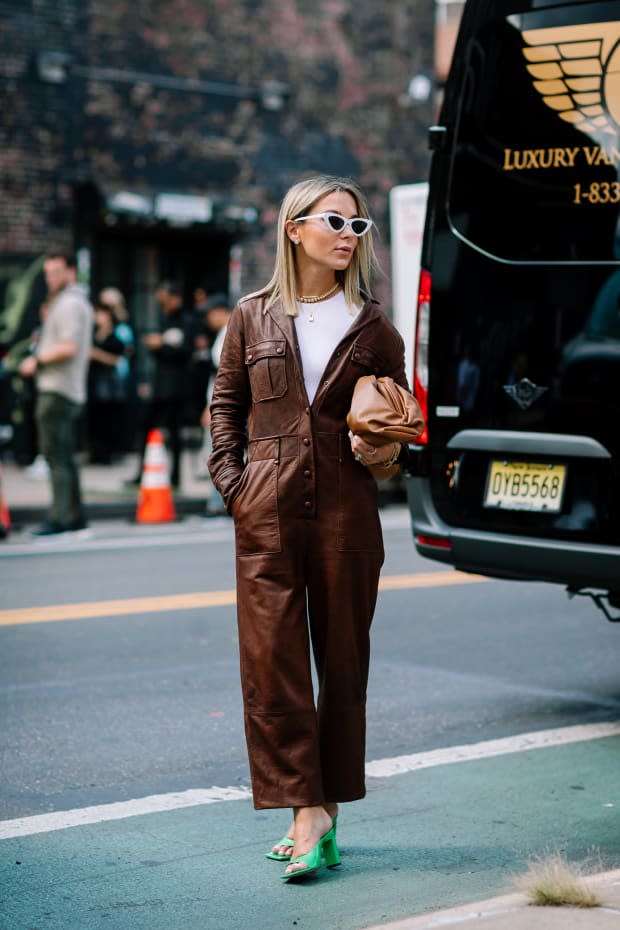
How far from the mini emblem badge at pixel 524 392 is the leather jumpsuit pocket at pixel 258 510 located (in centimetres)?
196

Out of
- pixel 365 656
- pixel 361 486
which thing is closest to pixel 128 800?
pixel 365 656

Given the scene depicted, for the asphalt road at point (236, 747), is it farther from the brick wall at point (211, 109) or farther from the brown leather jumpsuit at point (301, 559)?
the brick wall at point (211, 109)

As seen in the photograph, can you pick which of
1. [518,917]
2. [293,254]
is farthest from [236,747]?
[518,917]

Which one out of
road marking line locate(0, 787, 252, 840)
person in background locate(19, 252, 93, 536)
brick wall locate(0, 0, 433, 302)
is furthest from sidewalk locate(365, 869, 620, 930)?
brick wall locate(0, 0, 433, 302)

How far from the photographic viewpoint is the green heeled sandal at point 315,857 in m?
4.36

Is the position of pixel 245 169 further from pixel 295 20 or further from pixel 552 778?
pixel 552 778

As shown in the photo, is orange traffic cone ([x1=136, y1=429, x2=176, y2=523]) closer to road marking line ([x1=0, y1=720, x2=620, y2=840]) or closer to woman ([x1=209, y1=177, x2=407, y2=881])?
road marking line ([x1=0, y1=720, x2=620, y2=840])

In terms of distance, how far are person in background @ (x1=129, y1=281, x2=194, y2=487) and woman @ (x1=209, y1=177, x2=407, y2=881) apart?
34.4ft

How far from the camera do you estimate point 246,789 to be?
17.8 feet

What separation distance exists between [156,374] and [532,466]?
9114 mm

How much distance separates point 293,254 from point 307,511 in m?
0.74

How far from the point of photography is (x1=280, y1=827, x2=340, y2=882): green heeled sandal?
4363 mm

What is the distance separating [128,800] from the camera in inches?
206

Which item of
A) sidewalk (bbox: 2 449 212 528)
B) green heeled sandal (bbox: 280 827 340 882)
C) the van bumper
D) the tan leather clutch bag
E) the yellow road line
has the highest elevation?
the tan leather clutch bag
